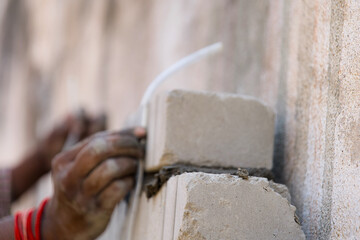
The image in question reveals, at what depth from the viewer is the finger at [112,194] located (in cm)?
106

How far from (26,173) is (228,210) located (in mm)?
1712

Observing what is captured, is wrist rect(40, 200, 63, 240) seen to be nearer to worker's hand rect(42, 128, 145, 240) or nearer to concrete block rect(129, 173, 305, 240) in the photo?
worker's hand rect(42, 128, 145, 240)

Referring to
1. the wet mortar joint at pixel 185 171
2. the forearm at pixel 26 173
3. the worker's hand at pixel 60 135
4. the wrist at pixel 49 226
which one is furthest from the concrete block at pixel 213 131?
the worker's hand at pixel 60 135

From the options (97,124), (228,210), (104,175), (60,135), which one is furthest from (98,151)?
(97,124)

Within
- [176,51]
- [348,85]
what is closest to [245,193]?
[348,85]

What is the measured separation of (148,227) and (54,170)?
276 millimetres

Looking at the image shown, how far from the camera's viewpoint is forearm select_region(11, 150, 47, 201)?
2160mm

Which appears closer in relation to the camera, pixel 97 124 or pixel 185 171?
pixel 185 171

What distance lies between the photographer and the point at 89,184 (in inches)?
41.2

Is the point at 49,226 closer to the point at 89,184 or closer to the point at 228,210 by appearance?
the point at 89,184

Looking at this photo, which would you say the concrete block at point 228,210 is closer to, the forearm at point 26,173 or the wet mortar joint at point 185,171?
the wet mortar joint at point 185,171

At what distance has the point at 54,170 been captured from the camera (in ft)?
3.67

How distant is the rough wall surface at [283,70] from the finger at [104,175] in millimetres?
314

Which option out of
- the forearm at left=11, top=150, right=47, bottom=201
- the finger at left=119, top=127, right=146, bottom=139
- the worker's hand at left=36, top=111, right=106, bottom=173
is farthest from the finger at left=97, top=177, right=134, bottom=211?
the worker's hand at left=36, top=111, right=106, bottom=173
